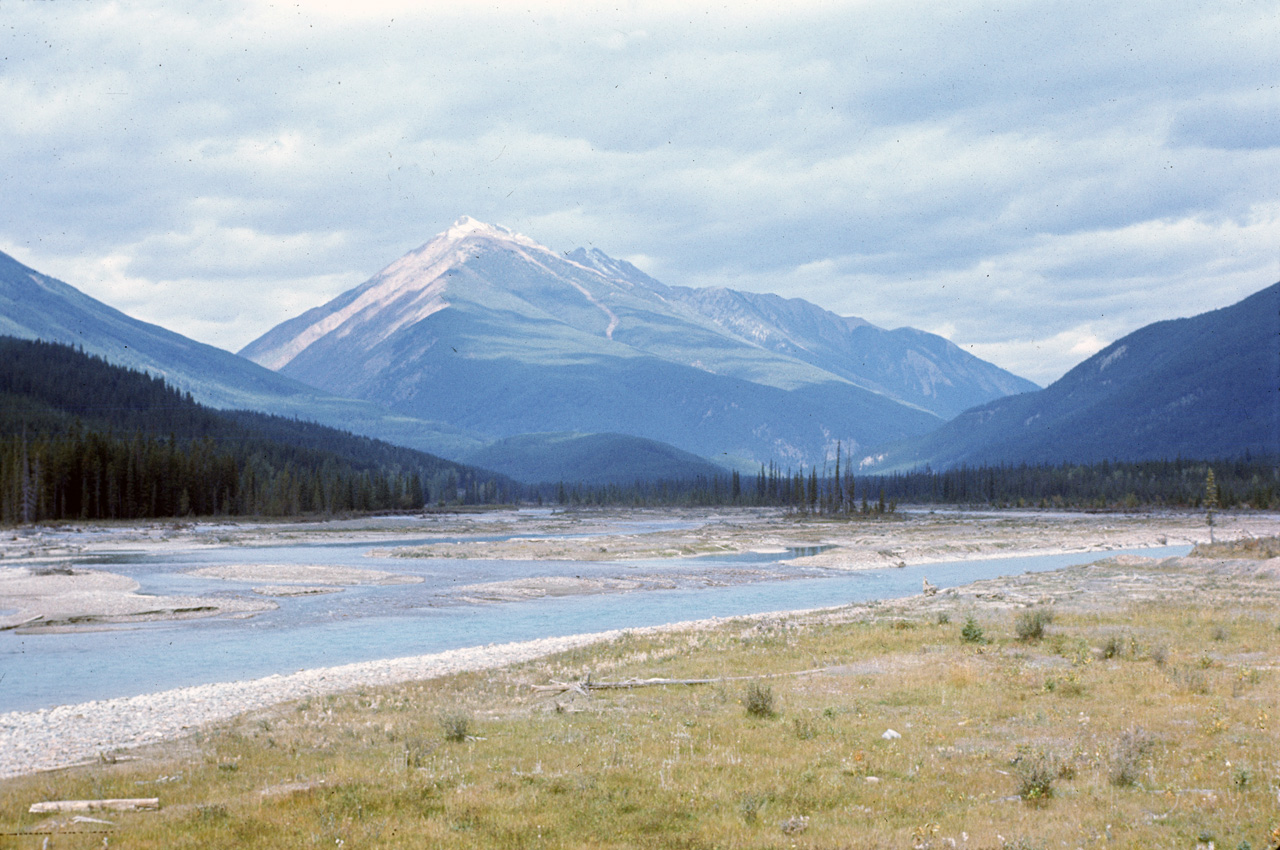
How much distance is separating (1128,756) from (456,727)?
1345cm

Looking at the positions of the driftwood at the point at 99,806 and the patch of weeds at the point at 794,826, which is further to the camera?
the driftwood at the point at 99,806

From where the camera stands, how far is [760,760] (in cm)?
1817

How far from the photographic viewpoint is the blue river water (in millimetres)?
33531

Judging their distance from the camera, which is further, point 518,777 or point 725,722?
point 725,722

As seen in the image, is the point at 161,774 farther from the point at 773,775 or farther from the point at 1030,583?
the point at 1030,583

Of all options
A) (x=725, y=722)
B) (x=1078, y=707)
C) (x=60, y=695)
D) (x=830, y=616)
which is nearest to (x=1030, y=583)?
(x=830, y=616)

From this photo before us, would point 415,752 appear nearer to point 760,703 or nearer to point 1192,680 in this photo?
point 760,703

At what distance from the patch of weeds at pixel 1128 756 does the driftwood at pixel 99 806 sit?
16173mm

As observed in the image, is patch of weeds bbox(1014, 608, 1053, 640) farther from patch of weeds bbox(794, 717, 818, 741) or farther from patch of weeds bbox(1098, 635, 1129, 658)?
patch of weeds bbox(794, 717, 818, 741)

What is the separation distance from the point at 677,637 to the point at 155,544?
91.7 metres

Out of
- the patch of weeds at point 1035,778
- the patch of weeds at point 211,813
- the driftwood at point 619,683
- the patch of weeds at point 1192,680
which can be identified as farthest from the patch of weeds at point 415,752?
the patch of weeds at point 1192,680

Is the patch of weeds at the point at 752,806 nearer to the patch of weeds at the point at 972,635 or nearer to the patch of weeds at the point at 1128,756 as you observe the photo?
the patch of weeds at the point at 1128,756

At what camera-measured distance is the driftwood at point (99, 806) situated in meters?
15.8

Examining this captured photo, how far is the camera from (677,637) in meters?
37.8
